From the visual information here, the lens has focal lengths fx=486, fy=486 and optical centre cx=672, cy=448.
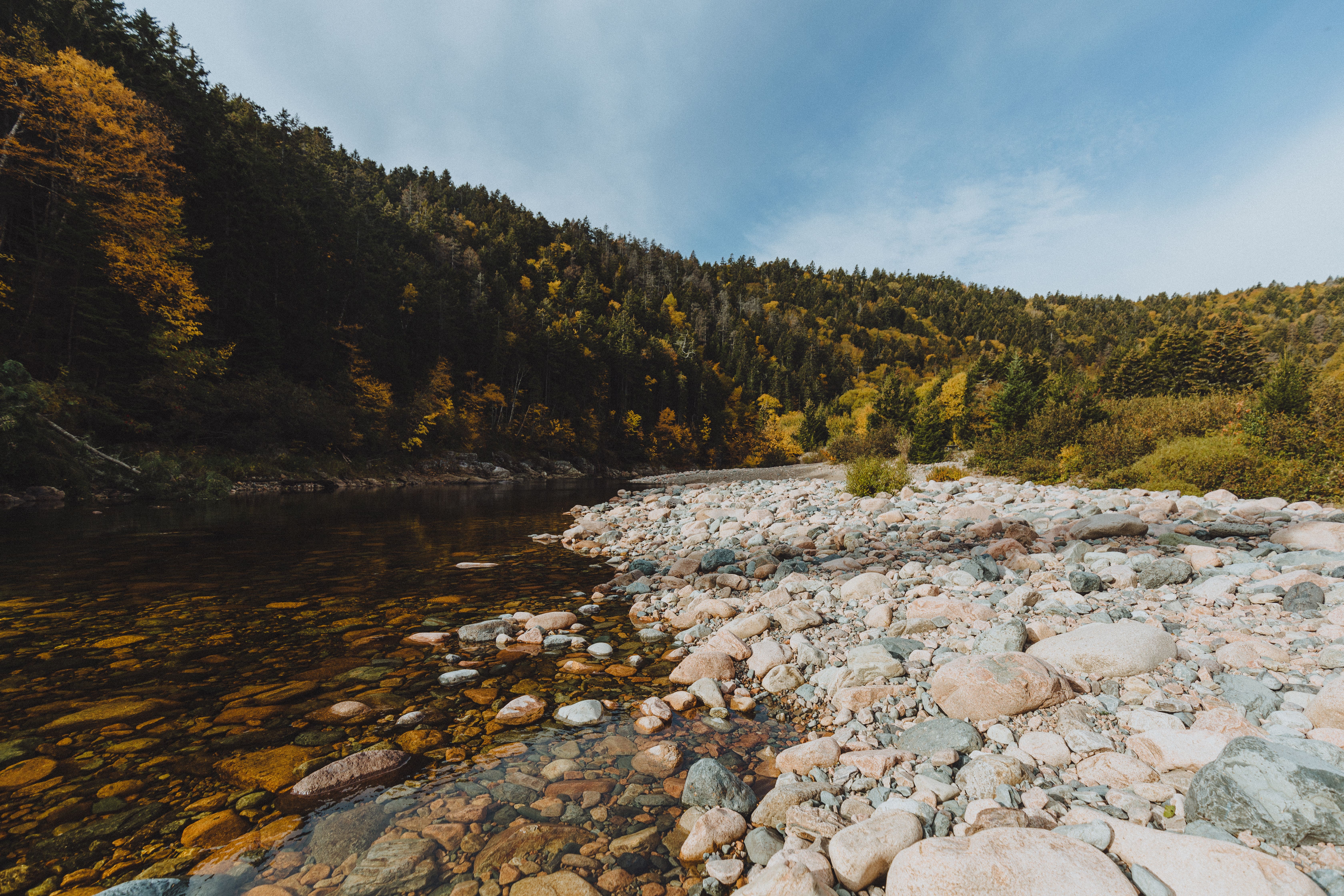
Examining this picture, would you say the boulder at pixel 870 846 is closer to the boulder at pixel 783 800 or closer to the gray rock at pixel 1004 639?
the boulder at pixel 783 800

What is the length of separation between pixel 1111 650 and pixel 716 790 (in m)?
2.88

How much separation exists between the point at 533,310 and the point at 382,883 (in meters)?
57.0

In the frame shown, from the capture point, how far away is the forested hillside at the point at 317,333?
1711 cm

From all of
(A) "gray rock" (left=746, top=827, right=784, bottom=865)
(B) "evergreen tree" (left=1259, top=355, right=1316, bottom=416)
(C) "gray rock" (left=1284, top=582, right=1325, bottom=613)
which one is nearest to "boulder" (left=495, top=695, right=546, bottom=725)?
(A) "gray rock" (left=746, top=827, right=784, bottom=865)

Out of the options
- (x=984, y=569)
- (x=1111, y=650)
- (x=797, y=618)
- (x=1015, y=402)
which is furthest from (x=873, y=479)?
(x=1015, y=402)

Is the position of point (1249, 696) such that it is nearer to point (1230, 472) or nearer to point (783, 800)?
point (783, 800)

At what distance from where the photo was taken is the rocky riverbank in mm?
1828

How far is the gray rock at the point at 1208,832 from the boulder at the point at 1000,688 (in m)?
0.99

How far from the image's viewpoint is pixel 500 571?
296 inches

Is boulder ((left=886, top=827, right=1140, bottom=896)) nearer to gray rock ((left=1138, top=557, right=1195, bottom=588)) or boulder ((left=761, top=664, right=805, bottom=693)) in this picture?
boulder ((left=761, top=664, right=805, bottom=693))

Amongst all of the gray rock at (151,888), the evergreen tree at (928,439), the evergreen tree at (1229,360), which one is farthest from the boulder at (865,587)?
the evergreen tree at (1229,360)

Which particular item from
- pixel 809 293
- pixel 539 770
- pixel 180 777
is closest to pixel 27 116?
pixel 180 777

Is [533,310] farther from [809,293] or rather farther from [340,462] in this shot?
[809,293]

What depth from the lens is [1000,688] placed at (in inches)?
119
